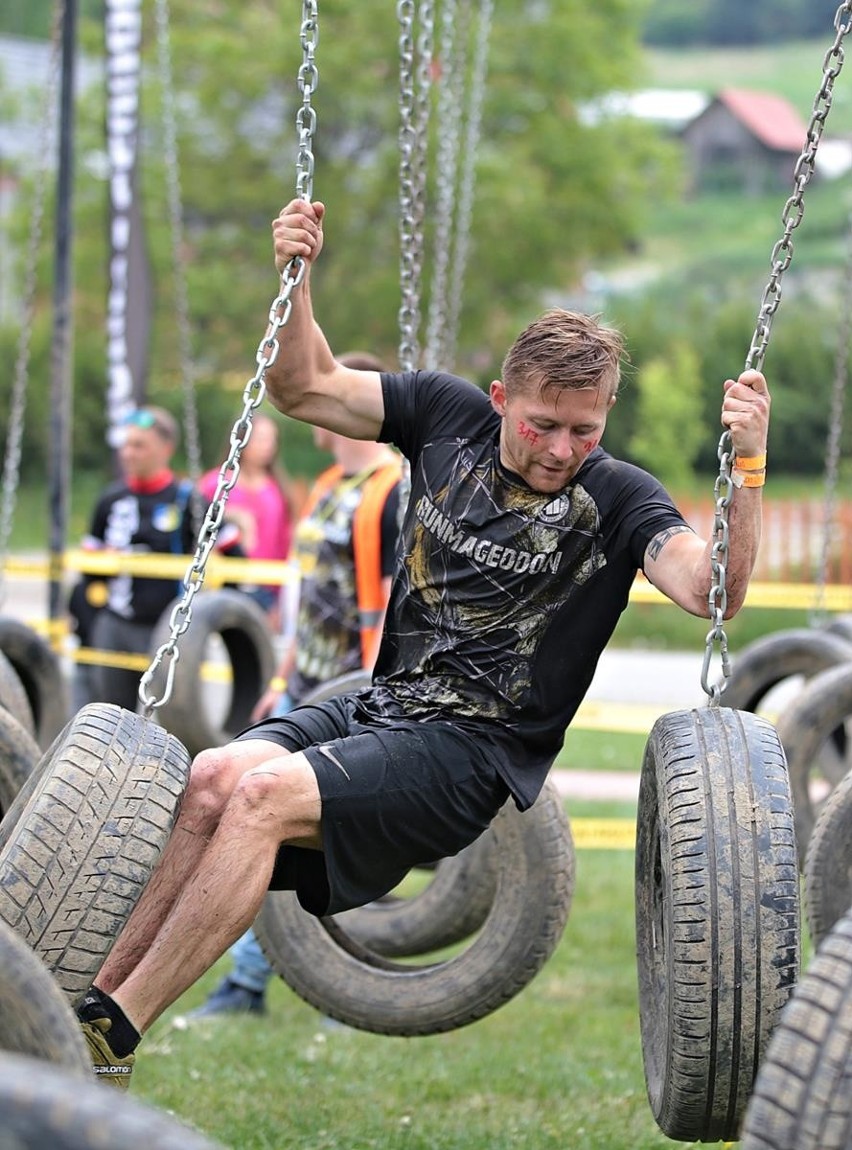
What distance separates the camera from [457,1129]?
16.0 ft

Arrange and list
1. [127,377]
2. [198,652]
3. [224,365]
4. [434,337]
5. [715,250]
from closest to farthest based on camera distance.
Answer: [434,337], [198,652], [127,377], [224,365], [715,250]

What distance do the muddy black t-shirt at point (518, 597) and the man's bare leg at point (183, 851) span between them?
46cm

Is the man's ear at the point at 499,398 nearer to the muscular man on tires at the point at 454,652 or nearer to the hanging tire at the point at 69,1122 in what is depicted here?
the muscular man on tires at the point at 454,652

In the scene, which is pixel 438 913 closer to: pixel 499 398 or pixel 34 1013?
pixel 499 398

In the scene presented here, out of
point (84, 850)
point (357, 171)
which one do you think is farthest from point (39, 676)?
point (357, 171)

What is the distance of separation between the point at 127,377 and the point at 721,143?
69.5 metres

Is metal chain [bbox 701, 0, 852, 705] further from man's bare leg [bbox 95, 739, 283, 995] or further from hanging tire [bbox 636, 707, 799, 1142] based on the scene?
man's bare leg [bbox 95, 739, 283, 995]

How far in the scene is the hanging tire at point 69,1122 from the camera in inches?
79.6

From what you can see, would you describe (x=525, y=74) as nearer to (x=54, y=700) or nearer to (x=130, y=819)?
(x=54, y=700)

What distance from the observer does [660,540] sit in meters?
3.99

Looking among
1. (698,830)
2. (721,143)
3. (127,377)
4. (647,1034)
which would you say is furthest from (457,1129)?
(721,143)

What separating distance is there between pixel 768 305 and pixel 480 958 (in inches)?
78.3

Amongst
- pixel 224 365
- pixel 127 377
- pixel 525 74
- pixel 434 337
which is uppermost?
pixel 525 74

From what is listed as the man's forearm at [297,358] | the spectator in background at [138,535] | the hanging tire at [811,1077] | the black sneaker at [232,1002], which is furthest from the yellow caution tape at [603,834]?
the hanging tire at [811,1077]
